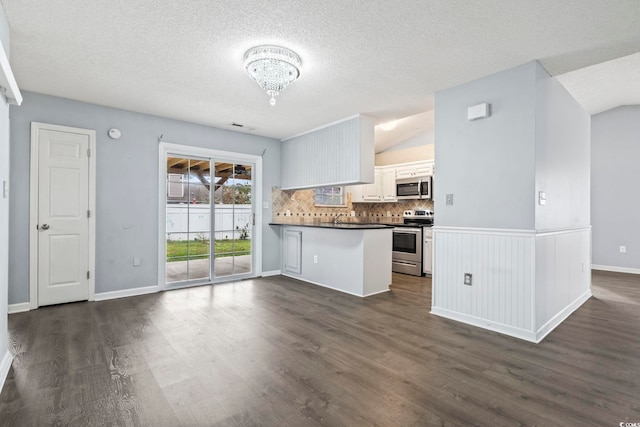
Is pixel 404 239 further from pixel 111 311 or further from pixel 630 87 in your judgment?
pixel 111 311

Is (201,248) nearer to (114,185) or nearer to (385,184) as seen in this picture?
(114,185)

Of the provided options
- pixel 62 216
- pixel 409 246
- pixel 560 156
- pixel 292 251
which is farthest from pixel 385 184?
pixel 62 216

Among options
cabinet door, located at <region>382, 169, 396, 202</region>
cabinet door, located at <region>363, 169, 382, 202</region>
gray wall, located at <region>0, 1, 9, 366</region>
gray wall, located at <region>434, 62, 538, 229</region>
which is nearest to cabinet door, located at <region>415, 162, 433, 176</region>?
cabinet door, located at <region>382, 169, 396, 202</region>

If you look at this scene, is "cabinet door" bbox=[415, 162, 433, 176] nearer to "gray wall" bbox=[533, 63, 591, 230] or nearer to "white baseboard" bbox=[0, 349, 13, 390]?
"gray wall" bbox=[533, 63, 591, 230]

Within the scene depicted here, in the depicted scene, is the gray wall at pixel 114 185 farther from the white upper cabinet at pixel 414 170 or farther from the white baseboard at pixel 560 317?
the white baseboard at pixel 560 317

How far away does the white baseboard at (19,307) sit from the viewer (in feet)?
11.8

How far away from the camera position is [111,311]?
3.66 meters

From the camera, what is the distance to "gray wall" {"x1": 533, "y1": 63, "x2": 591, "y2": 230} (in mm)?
2988

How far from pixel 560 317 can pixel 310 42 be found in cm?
366

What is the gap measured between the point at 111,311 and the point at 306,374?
2.67m

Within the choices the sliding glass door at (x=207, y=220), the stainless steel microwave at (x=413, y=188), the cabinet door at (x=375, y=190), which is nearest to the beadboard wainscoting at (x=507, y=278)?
the stainless steel microwave at (x=413, y=188)

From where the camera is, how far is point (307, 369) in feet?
7.59

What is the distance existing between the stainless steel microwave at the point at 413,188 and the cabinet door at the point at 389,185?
0.14 m

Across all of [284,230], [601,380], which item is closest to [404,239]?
[284,230]
